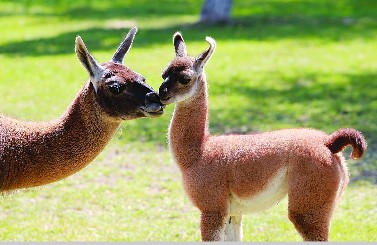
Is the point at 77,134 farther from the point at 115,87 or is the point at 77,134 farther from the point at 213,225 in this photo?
the point at 213,225

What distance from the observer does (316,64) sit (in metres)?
18.1

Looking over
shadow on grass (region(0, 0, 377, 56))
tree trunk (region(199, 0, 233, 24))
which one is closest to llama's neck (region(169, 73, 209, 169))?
shadow on grass (region(0, 0, 377, 56))

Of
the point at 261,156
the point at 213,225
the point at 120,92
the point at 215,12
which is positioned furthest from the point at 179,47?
the point at 215,12

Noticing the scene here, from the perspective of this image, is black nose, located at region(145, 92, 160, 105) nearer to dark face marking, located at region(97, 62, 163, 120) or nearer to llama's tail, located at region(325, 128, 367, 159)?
dark face marking, located at region(97, 62, 163, 120)

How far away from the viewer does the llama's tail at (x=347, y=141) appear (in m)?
6.19

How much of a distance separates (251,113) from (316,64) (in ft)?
16.5

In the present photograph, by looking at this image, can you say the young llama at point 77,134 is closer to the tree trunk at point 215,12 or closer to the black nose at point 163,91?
the black nose at point 163,91

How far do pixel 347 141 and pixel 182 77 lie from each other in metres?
1.28

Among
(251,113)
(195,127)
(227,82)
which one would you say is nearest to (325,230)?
(195,127)

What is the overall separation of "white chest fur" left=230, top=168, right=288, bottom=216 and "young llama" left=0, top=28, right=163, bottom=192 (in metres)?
1.05

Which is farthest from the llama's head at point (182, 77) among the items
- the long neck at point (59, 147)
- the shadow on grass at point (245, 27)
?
the shadow on grass at point (245, 27)

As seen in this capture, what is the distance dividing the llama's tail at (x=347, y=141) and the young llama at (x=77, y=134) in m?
1.44

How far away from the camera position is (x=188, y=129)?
649 centimetres

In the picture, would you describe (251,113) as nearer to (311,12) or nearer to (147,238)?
(147,238)
